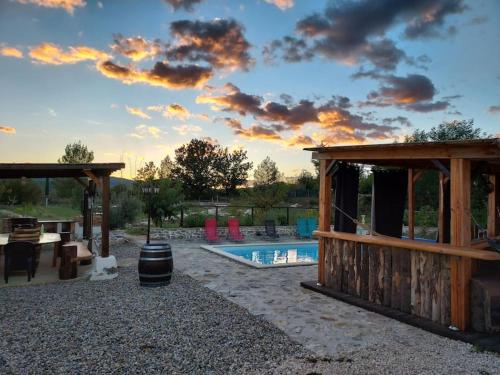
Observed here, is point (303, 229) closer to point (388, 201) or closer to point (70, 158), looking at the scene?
point (388, 201)

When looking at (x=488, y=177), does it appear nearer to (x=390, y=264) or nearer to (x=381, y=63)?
(x=390, y=264)

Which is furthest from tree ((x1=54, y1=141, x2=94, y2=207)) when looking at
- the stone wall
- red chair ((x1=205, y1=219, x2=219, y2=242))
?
red chair ((x1=205, y1=219, x2=219, y2=242))

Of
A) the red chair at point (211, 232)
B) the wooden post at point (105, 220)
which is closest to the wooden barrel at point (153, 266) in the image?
the wooden post at point (105, 220)

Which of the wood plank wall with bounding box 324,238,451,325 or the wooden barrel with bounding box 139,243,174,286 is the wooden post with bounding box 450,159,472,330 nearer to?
the wood plank wall with bounding box 324,238,451,325

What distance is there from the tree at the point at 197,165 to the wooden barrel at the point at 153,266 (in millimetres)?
55778

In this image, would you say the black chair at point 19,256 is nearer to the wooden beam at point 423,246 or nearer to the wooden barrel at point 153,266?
the wooden barrel at point 153,266

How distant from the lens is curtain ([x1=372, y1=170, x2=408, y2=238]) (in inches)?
316

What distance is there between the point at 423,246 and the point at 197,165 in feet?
209

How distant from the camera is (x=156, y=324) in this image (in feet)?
15.5

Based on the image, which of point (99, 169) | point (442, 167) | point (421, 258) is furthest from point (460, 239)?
point (99, 169)

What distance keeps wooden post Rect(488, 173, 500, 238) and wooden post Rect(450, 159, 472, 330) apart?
4.26 meters

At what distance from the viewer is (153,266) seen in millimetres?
6699

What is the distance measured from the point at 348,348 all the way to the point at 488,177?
6.46m

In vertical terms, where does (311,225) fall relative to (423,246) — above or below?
below
